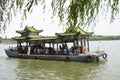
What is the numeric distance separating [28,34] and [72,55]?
6767 mm

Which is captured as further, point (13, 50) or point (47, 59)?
point (13, 50)

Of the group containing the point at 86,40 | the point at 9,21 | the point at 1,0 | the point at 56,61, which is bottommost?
the point at 56,61

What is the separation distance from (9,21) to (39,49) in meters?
22.3

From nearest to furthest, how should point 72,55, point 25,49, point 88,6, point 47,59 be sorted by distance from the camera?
point 88,6 → point 72,55 → point 47,59 → point 25,49

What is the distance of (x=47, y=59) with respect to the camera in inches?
973

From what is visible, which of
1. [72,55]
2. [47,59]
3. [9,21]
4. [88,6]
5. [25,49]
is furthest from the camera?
[25,49]

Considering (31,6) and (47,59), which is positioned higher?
(31,6)

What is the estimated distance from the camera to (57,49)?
24156 millimetres

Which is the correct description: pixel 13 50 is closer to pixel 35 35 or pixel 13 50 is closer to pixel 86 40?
pixel 35 35

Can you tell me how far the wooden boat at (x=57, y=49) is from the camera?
72.9 ft

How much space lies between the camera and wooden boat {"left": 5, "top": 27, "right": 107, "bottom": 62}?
72.9 ft

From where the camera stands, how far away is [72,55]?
73.7ft

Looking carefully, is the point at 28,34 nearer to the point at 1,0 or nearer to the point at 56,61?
Answer: the point at 56,61

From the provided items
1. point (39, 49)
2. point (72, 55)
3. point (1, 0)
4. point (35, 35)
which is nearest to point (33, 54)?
point (39, 49)
